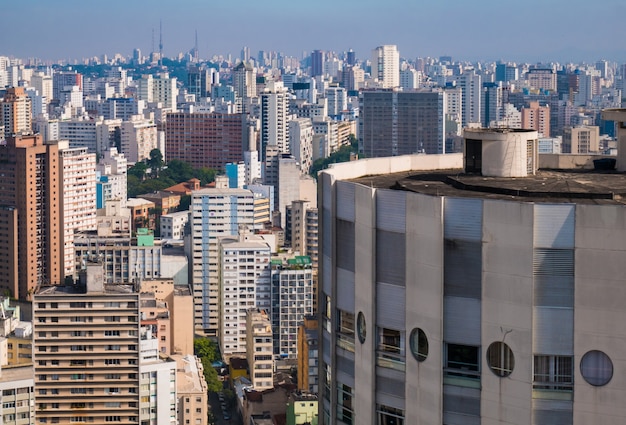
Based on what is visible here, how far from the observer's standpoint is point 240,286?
751 inches

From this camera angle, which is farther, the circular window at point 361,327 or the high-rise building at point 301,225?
the high-rise building at point 301,225

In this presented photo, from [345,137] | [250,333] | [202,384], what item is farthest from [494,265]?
[345,137]

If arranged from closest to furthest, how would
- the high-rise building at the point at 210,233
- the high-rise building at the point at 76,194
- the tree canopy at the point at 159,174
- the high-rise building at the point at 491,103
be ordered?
the high-rise building at the point at 210,233 < the high-rise building at the point at 76,194 < the tree canopy at the point at 159,174 < the high-rise building at the point at 491,103

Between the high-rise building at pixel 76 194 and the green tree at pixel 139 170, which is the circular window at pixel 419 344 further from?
the green tree at pixel 139 170

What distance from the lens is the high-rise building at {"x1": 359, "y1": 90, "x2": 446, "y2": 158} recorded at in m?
35.9

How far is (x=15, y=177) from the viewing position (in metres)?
21.0

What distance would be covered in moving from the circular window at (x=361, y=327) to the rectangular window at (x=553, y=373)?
33 centimetres

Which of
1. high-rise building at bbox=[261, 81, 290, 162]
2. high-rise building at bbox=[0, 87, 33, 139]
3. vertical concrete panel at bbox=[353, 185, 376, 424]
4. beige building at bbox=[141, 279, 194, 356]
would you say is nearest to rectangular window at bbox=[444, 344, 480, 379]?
vertical concrete panel at bbox=[353, 185, 376, 424]

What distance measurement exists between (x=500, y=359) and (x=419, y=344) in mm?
153

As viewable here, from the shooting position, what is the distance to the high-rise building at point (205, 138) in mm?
37188

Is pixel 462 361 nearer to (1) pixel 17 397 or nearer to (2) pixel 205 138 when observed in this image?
(1) pixel 17 397

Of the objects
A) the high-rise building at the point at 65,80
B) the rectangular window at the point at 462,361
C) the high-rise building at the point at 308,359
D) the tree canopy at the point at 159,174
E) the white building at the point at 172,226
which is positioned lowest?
the high-rise building at the point at 308,359

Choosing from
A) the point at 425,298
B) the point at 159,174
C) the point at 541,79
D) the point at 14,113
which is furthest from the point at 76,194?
the point at 541,79

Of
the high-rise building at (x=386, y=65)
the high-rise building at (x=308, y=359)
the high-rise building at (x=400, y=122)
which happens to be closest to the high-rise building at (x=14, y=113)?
the high-rise building at (x=400, y=122)
